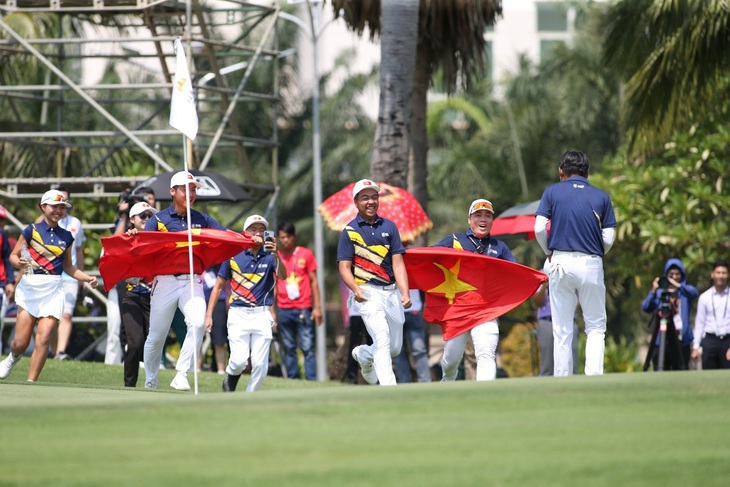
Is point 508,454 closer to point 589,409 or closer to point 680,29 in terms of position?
point 589,409

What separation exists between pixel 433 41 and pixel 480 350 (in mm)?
9688

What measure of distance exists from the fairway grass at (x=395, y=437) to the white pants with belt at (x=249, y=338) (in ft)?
12.5

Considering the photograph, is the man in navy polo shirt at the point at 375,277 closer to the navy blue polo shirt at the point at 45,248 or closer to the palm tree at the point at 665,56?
the navy blue polo shirt at the point at 45,248

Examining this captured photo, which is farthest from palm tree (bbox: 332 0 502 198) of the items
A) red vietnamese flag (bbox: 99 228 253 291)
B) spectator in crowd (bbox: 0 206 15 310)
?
red vietnamese flag (bbox: 99 228 253 291)

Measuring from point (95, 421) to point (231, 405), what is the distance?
2.56 feet

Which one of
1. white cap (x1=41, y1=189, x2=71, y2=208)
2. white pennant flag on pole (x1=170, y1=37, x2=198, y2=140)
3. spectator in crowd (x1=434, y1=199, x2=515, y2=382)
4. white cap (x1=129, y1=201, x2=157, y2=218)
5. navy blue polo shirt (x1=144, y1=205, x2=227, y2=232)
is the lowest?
spectator in crowd (x1=434, y1=199, x2=515, y2=382)

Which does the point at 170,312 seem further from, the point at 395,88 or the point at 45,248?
the point at 395,88

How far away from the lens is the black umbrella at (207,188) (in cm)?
1672

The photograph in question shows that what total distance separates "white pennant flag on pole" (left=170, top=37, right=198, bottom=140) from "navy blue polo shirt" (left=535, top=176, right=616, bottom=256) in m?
3.24

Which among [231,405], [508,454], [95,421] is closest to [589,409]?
[508,454]

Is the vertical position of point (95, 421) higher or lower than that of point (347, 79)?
lower

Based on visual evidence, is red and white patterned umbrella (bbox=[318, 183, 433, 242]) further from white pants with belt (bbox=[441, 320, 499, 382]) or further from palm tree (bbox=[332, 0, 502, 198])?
white pants with belt (bbox=[441, 320, 499, 382])

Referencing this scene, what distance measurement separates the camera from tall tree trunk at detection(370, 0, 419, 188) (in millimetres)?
18344

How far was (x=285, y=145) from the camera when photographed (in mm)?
43469
